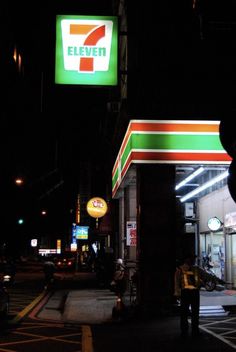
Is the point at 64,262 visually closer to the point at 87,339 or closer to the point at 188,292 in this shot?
the point at 87,339

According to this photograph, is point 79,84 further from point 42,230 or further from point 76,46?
point 42,230

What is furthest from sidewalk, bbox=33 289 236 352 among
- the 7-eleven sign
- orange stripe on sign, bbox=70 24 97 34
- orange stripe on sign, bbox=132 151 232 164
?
orange stripe on sign, bbox=70 24 97 34

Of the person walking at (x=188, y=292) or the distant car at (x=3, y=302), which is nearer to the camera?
the person walking at (x=188, y=292)

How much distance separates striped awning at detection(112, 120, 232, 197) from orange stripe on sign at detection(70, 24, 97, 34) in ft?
9.92

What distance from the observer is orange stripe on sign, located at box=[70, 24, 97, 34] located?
15.8 metres

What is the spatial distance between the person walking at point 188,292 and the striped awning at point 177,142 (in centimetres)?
445

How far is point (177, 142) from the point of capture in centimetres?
1580

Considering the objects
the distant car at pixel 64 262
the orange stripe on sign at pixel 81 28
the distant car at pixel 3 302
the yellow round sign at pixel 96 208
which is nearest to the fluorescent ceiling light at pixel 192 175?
the orange stripe on sign at pixel 81 28

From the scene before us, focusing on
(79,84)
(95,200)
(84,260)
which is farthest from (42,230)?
(79,84)

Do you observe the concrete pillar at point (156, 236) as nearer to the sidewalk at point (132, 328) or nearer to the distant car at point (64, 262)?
the sidewalk at point (132, 328)

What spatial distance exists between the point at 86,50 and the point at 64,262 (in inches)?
1438

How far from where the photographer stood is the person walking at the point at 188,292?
11.7 meters

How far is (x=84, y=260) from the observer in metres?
59.8

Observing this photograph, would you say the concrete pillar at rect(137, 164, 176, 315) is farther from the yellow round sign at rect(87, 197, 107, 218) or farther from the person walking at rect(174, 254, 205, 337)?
the yellow round sign at rect(87, 197, 107, 218)
